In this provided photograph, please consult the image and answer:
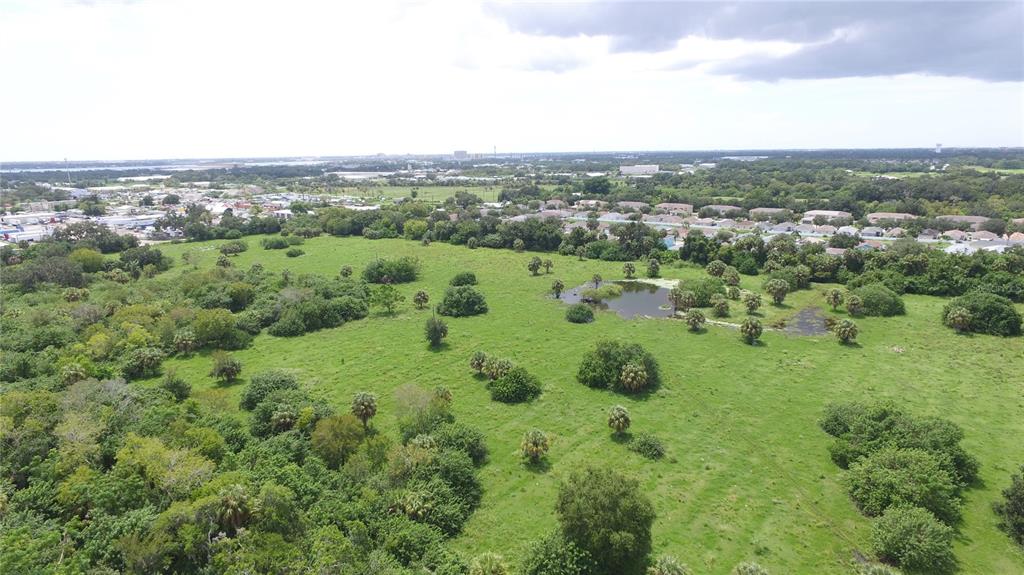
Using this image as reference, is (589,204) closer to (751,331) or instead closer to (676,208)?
(676,208)

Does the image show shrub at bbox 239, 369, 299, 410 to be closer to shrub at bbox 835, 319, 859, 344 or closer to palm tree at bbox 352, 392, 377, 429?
palm tree at bbox 352, 392, 377, 429

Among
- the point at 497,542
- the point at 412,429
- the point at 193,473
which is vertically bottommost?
the point at 497,542

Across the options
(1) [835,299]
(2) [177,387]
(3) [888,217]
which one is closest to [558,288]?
(1) [835,299]

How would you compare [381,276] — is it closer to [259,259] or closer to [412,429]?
[259,259]

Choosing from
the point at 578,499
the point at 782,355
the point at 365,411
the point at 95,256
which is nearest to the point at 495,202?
the point at 95,256

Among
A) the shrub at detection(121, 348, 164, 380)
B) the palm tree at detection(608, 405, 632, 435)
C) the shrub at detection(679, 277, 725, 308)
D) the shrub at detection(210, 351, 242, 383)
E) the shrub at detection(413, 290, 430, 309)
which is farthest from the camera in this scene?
Result: the shrub at detection(679, 277, 725, 308)

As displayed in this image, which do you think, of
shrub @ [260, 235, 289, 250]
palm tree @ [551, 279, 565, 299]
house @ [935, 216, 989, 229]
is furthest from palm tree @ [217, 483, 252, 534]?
house @ [935, 216, 989, 229]
